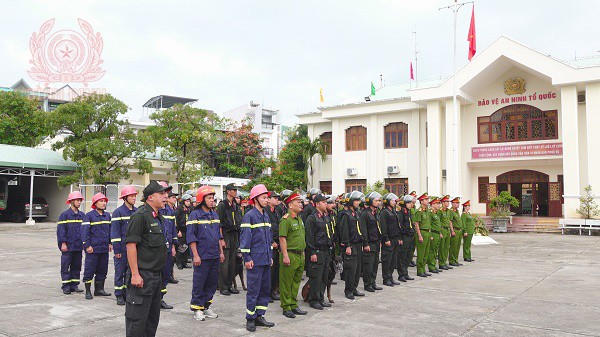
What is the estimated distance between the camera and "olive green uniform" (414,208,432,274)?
34.2 feet

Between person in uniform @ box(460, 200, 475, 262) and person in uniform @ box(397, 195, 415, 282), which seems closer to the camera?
person in uniform @ box(397, 195, 415, 282)

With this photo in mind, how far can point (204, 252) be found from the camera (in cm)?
669

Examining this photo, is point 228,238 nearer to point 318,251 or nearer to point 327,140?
point 318,251

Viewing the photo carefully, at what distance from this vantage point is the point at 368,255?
8.51 m

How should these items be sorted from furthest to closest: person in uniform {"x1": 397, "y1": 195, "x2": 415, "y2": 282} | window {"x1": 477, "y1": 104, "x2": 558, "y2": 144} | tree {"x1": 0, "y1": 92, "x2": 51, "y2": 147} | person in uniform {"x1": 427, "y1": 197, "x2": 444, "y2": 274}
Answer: tree {"x1": 0, "y1": 92, "x2": 51, "y2": 147}
window {"x1": 477, "y1": 104, "x2": 558, "y2": 144}
person in uniform {"x1": 427, "y1": 197, "x2": 444, "y2": 274}
person in uniform {"x1": 397, "y1": 195, "x2": 415, "y2": 282}

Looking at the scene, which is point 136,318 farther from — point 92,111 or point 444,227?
point 92,111

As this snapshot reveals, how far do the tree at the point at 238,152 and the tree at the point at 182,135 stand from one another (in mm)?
6960

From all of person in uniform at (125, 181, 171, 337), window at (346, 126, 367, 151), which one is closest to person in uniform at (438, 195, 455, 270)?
person in uniform at (125, 181, 171, 337)

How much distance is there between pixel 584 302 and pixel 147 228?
6860 mm

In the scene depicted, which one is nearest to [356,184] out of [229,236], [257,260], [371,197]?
[371,197]

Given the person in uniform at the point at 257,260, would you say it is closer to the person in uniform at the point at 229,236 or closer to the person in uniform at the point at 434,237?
the person in uniform at the point at 229,236

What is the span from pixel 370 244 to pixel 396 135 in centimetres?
2016

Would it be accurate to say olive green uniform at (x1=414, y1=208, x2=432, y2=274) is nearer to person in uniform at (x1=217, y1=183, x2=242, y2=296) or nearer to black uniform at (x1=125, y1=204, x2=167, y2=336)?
person in uniform at (x1=217, y1=183, x2=242, y2=296)

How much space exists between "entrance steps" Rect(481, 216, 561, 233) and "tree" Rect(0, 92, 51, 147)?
27.4m
